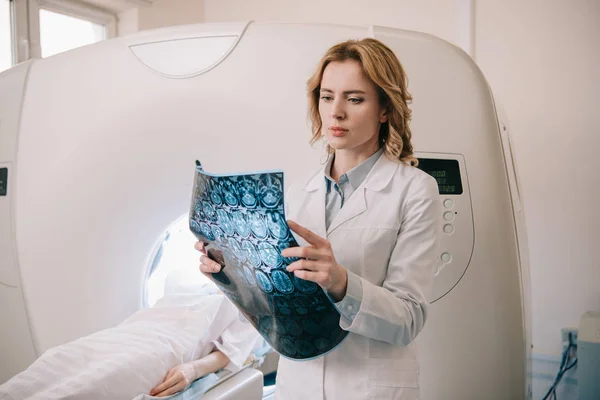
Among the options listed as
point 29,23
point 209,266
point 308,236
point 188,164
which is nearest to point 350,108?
point 308,236

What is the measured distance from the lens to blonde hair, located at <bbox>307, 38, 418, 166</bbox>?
859 millimetres

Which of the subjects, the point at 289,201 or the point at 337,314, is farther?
the point at 289,201

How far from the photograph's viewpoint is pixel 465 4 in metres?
2.12

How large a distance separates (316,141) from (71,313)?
897 millimetres

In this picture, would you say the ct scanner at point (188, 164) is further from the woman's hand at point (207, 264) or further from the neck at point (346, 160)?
the woman's hand at point (207, 264)

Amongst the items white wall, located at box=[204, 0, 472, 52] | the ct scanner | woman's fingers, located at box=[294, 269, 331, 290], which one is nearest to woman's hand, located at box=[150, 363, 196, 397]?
the ct scanner

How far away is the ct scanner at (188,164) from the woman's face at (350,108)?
0.96 ft

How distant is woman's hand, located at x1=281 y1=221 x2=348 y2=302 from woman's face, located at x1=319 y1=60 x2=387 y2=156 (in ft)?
0.79

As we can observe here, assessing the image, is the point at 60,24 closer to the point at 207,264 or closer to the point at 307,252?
the point at 207,264

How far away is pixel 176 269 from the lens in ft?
5.88

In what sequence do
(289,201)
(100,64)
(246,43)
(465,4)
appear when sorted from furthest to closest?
(465,4), (100,64), (246,43), (289,201)

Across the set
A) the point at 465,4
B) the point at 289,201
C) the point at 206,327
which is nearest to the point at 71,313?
the point at 206,327

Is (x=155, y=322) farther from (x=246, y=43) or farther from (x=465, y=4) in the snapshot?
(x=465, y=4)

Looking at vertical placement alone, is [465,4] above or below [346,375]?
above
